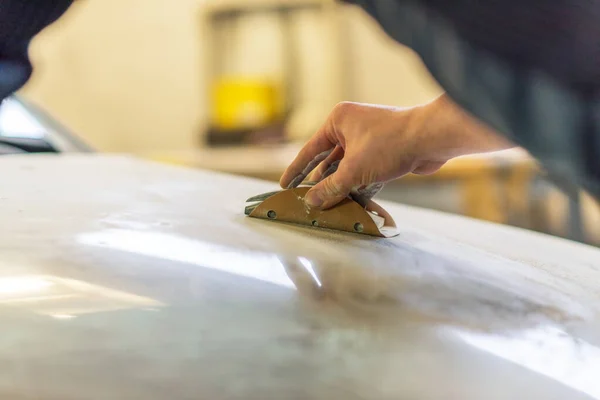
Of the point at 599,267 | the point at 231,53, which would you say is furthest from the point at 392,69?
the point at 599,267

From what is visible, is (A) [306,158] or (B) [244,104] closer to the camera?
(A) [306,158]

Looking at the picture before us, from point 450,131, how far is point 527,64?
20cm

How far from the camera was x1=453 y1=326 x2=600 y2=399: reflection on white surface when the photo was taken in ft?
1.01

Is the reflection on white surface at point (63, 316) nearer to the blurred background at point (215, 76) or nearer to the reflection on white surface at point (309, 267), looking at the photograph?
the reflection on white surface at point (309, 267)

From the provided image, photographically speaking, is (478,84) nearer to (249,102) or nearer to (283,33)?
(249,102)

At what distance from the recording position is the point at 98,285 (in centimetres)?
32

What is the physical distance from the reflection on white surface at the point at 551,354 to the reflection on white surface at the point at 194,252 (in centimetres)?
12

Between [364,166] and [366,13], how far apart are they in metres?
0.20

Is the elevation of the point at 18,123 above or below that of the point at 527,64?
below

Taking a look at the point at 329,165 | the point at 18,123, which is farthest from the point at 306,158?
the point at 18,123

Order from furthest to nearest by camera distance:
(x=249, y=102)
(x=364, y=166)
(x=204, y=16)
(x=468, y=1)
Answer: (x=204, y=16)
(x=249, y=102)
(x=364, y=166)
(x=468, y=1)

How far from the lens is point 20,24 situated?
48 cm

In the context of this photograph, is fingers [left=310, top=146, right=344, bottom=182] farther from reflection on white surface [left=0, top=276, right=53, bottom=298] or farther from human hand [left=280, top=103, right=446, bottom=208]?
reflection on white surface [left=0, top=276, right=53, bottom=298]

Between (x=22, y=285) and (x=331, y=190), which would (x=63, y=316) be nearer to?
(x=22, y=285)
